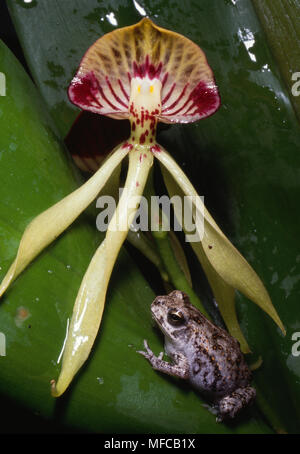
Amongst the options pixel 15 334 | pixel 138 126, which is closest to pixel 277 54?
pixel 138 126

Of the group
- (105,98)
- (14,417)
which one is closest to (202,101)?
(105,98)

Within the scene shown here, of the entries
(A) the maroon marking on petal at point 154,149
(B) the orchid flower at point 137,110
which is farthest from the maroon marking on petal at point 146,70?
(A) the maroon marking on petal at point 154,149

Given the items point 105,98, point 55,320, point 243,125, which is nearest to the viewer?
point 55,320

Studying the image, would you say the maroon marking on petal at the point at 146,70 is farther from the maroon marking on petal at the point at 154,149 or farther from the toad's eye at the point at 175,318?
the toad's eye at the point at 175,318

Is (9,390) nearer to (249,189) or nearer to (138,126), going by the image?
(138,126)

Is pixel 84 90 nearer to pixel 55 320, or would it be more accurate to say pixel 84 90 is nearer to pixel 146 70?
pixel 146 70

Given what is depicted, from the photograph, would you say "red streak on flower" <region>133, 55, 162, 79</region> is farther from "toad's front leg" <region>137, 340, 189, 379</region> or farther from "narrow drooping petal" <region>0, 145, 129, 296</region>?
"toad's front leg" <region>137, 340, 189, 379</region>
